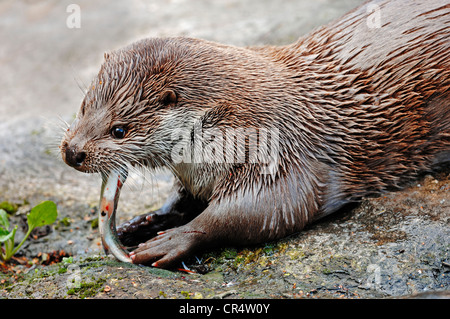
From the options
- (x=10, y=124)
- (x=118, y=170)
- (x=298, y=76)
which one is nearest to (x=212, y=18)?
(x=10, y=124)

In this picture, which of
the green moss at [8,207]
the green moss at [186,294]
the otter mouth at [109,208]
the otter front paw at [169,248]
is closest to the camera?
the green moss at [186,294]

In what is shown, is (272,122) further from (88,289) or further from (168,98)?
(88,289)

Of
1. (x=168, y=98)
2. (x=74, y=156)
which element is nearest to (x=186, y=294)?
(x=74, y=156)

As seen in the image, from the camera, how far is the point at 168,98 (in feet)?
8.87

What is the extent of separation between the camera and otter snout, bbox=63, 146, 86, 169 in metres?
2.60

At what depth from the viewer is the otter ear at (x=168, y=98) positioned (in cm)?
267

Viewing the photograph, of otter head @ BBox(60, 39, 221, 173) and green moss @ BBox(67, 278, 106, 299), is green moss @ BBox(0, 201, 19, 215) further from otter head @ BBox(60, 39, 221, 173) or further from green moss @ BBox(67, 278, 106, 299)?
green moss @ BBox(67, 278, 106, 299)

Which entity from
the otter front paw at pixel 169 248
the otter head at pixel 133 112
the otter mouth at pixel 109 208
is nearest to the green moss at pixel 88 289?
the otter front paw at pixel 169 248

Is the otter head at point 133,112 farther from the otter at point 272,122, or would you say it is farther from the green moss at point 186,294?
the green moss at point 186,294

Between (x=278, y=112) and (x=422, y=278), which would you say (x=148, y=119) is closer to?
(x=278, y=112)

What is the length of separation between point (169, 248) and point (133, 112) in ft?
2.33

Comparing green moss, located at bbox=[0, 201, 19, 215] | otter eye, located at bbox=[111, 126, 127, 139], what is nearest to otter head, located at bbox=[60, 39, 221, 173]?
otter eye, located at bbox=[111, 126, 127, 139]

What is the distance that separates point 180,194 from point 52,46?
416 cm
